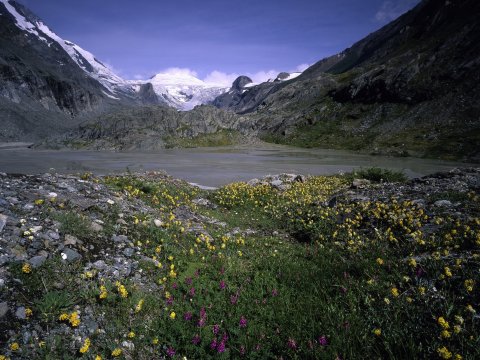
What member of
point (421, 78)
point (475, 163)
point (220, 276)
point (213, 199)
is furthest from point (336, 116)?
point (220, 276)

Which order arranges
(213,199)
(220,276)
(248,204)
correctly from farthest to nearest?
1. (213,199)
2. (248,204)
3. (220,276)

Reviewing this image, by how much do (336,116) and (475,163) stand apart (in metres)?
78.3

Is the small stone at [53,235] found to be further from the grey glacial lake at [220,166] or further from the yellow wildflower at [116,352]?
the grey glacial lake at [220,166]

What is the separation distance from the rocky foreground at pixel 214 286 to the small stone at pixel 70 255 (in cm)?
3

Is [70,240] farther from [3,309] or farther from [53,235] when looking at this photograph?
[3,309]

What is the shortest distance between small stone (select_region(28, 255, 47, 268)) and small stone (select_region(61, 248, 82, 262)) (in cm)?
38

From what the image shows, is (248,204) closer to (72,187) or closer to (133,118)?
(72,187)

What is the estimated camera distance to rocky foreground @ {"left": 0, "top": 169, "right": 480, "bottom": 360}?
4.95 metres

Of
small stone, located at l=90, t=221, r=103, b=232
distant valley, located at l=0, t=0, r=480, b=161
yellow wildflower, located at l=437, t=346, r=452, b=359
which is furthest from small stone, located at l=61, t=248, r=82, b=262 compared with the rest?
distant valley, located at l=0, t=0, r=480, b=161

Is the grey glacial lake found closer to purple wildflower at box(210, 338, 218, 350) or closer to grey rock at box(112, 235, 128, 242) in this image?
grey rock at box(112, 235, 128, 242)

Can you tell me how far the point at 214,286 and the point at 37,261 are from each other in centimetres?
355

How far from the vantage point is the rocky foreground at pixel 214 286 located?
16.2 feet

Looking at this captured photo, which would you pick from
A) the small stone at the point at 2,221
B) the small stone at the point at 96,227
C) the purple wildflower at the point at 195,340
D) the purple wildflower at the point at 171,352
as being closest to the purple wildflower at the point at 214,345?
the purple wildflower at the point at 195,340

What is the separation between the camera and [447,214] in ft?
31.4
